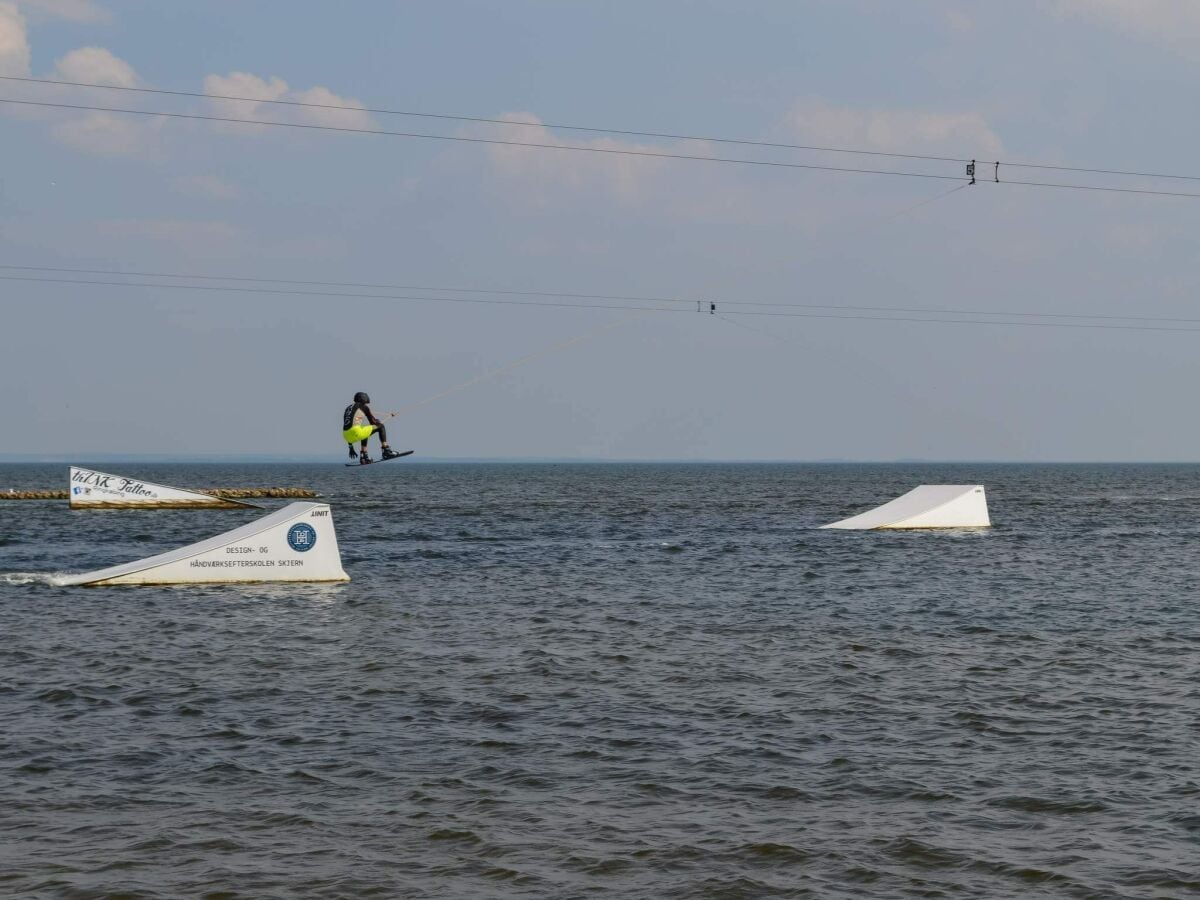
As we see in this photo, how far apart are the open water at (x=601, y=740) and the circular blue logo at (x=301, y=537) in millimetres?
2220

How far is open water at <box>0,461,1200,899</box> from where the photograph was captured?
12930 millimetres

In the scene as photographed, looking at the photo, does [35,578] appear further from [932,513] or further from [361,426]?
[932,513]

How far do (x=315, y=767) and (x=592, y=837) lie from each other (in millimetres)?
4699

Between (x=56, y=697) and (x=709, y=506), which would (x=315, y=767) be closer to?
(x=56, y=697)

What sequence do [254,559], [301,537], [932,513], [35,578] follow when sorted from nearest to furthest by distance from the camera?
1. [254,559]
2. [301,537]
3. [35,578]
4. [932,513]

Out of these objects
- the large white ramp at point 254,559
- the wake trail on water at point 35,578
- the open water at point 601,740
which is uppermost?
the large white ramp at point 254,559

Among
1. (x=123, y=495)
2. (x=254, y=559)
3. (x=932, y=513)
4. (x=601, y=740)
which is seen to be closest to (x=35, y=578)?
(x=254, y=559)

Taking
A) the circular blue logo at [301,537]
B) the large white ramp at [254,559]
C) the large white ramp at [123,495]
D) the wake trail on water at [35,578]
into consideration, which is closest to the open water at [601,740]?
the wake trail on water at [35,578]

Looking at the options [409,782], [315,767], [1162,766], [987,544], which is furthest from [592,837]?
[987,544]

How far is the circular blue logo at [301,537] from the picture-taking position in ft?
Result: 130

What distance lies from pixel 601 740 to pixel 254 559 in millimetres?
23271

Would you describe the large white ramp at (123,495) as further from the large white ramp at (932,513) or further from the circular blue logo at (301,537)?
the circular blue logo at (301,537)

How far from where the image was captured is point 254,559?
129ft

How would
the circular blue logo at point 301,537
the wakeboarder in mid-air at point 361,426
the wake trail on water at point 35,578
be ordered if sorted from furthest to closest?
the wake trail on water at point 35,578, the circular blue logo at point 301,537, the wakeboarder in mid-air at point 361,426
